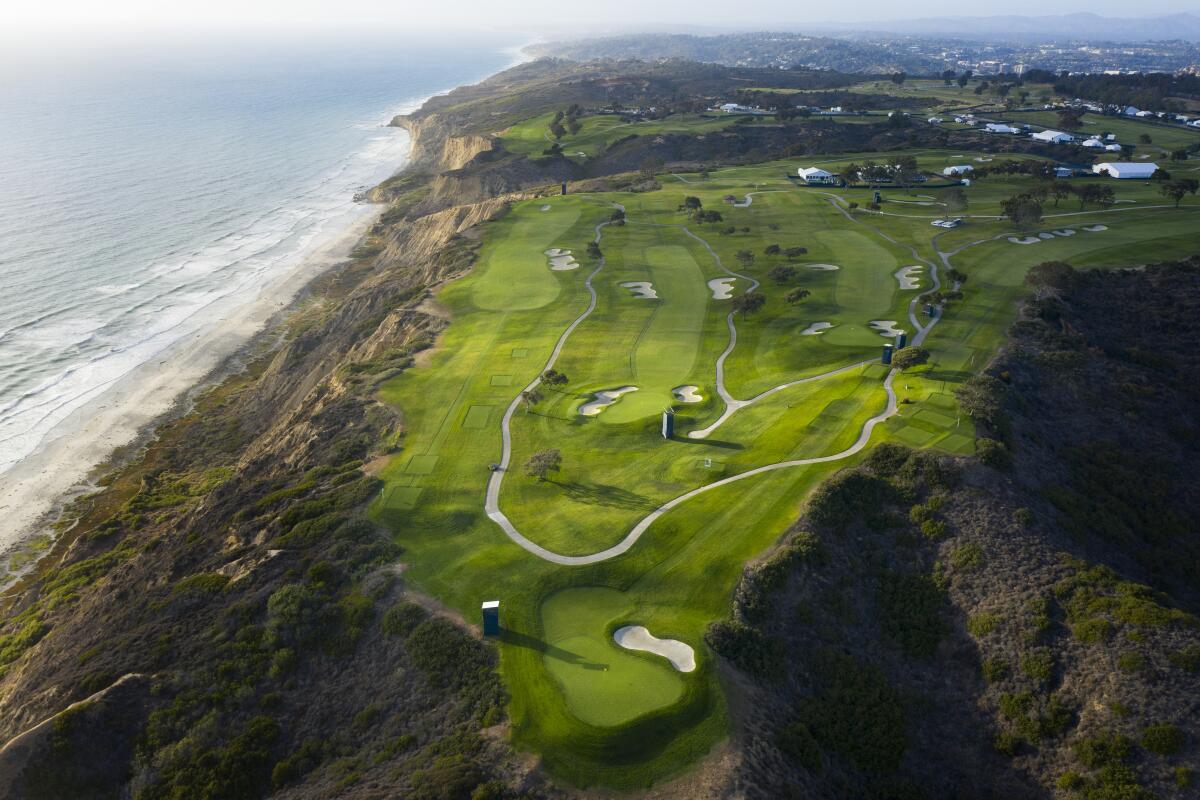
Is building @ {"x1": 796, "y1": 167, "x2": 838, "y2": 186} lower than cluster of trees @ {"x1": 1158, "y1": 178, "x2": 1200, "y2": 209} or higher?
lower

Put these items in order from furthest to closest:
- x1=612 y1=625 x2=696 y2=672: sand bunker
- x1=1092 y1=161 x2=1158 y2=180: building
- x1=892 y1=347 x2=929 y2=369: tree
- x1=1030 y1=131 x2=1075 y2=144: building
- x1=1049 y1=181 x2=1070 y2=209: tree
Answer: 1. x1=1030 y1=131 x2=1075 y2=144: building
2. x1=1092 y1=161 x2=1158 y2=180: building
3. x1=1049 y1=181 x2=1070 y2=209: tree
4. x1=892 y1=347 x2=929 y2=369: tree
5. x1=612 y1=625 x2=696 y2=672: sand bunker

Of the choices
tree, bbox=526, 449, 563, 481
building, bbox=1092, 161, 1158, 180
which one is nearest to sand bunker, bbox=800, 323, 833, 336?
tree, bbox=526, 449, 563, 481

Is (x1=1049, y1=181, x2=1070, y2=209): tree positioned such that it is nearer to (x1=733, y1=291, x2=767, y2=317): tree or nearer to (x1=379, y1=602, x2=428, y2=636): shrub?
(x1=733, y1=291, x2=767, y2=317): tree

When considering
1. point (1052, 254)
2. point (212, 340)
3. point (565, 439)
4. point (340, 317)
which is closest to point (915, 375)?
point (565, 439)

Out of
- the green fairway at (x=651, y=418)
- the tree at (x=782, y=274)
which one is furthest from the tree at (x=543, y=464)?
the tree at (x=782, y=274)

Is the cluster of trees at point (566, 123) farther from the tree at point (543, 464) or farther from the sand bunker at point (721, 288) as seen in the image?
the tree at point (543, 464)

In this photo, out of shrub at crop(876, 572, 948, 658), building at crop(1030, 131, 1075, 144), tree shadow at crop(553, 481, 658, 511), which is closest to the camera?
shrub at crop(876, 572, 948, 658)
